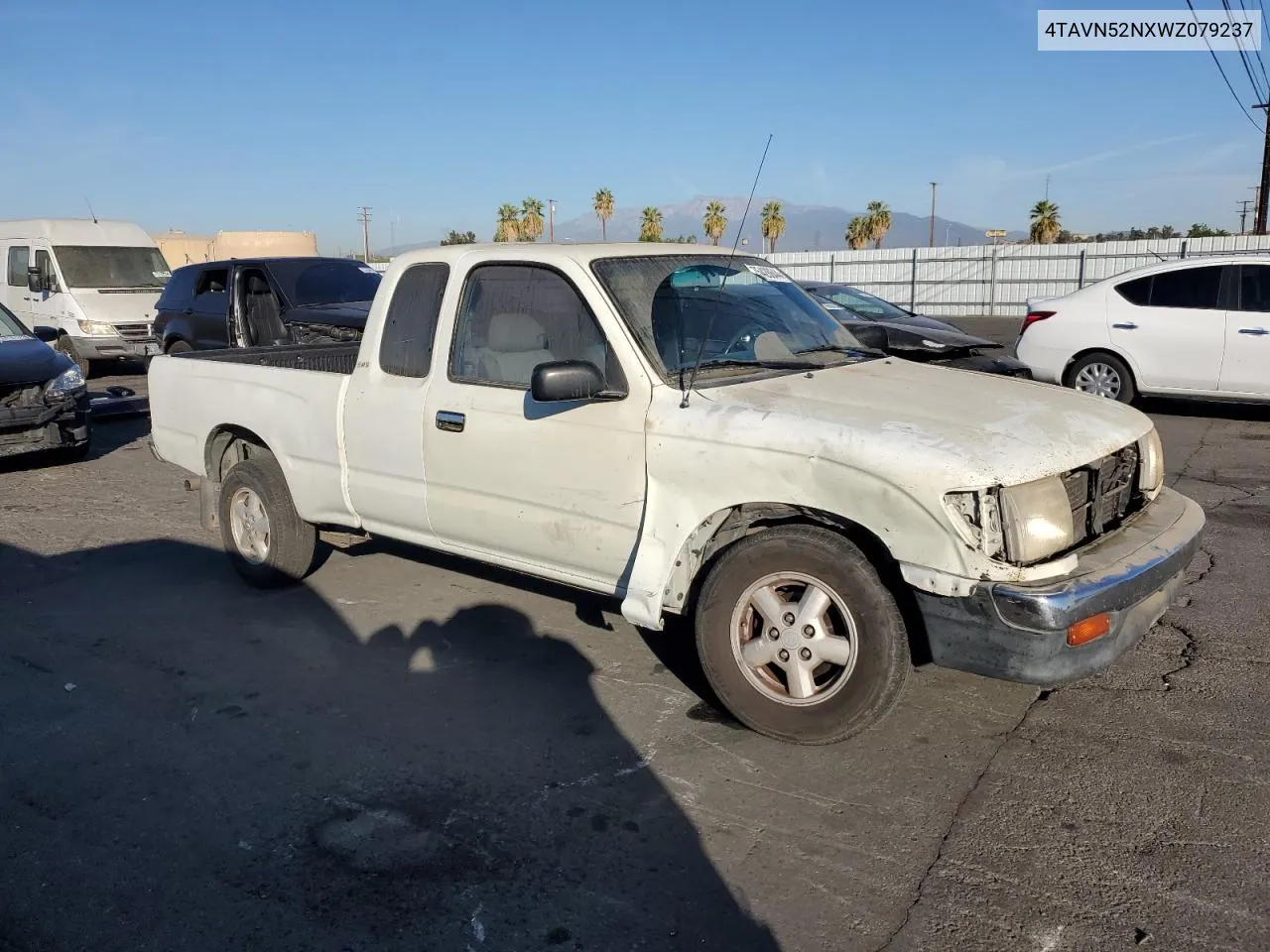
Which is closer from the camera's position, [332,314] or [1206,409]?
[332,314]

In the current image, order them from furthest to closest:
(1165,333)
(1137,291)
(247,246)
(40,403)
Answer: (247,246) → (1137,291) → (1165,333) → (40,403)

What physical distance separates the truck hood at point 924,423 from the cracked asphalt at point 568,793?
1.11 m

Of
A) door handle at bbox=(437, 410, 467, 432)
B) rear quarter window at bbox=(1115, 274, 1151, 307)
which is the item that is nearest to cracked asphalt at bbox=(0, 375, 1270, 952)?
door handle at bbox=(437, 410, 467, 432)

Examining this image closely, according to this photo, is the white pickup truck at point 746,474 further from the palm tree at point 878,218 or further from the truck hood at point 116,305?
the palm tree at point 878,218

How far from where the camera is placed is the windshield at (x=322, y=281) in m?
11.4

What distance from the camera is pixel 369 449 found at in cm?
508

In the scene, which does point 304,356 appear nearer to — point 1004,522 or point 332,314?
point 332,314

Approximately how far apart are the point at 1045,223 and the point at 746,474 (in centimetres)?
5189

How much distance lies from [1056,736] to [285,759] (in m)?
2.92

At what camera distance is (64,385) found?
31.3ft

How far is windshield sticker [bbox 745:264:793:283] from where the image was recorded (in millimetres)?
5059

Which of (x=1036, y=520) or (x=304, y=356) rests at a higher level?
(x=304, y=356)

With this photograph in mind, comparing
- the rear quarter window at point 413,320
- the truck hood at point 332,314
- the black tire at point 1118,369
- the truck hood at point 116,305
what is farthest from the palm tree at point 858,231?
the rear quarter window at point 413,320

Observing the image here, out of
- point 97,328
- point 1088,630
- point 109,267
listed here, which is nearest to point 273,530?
point 1088,630
